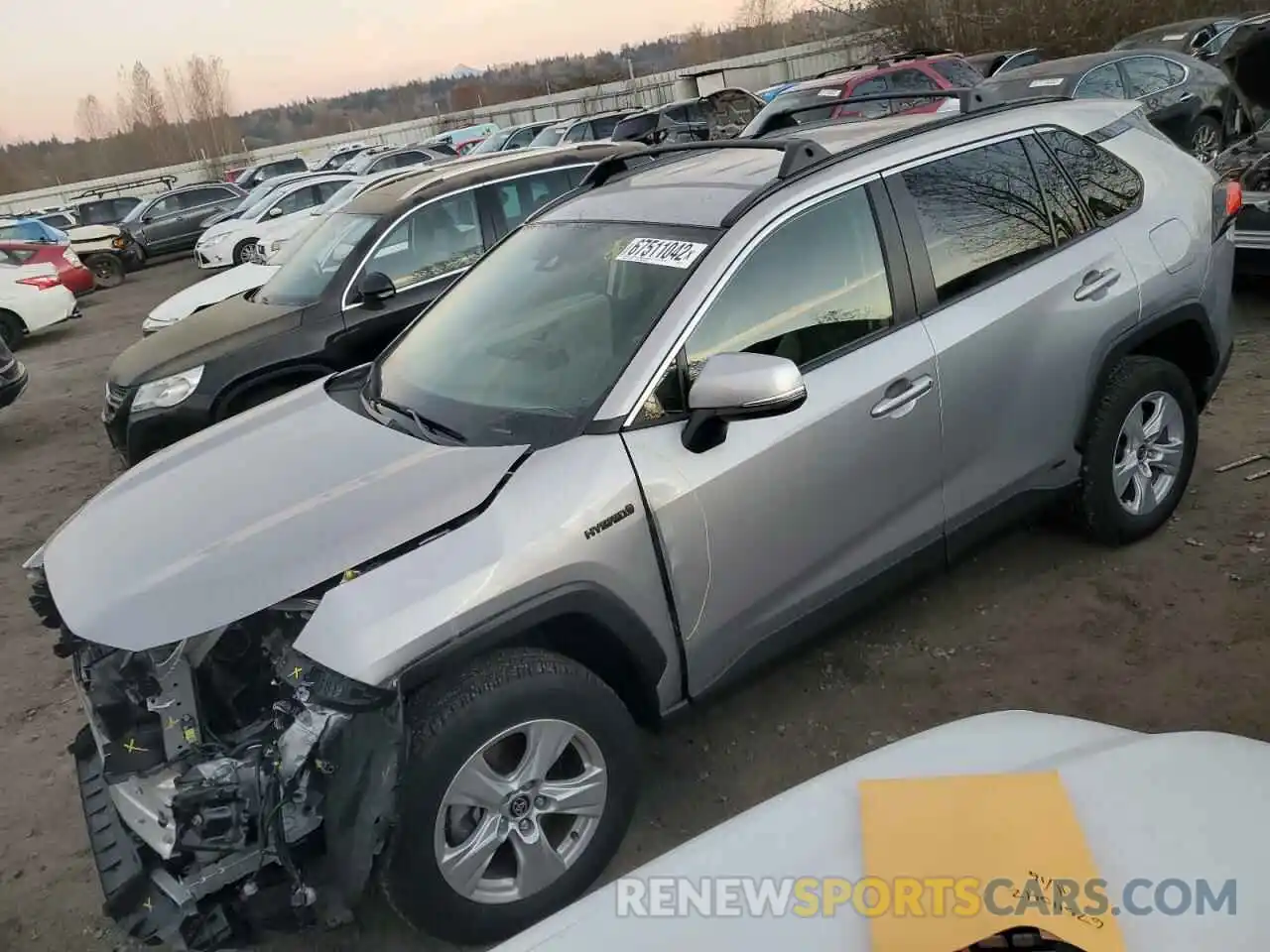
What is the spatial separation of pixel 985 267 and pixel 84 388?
398 inches

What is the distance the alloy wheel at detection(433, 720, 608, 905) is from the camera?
2.45 m

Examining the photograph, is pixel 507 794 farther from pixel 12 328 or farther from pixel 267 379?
pixel 12 328

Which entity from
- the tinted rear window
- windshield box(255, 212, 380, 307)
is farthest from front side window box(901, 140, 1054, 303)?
the tinted rear window

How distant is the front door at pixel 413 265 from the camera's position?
584cm

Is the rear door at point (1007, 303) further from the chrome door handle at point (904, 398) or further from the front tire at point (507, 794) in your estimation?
the front tire at point (507, 794)

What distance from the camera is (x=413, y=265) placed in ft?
20.0

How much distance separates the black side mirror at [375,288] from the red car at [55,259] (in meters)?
10.8

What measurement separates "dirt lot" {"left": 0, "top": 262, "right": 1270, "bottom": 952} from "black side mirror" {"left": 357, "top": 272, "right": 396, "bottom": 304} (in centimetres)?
258

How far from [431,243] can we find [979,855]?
5.45 m

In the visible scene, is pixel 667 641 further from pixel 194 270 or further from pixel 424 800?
pixel 194 270

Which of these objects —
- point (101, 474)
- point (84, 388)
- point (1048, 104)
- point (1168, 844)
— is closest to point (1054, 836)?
point (1168, 844)

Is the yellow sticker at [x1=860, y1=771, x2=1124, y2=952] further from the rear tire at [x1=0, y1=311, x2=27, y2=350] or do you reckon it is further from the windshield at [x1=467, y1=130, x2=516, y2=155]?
the windshield at [x1=467, y1=130, x2=516, y2=155]

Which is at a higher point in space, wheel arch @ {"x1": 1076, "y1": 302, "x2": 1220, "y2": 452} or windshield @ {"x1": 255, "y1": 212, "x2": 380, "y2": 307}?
windshield @ {"x1": 255, "y1": 212, "x2": 380, "y2": 307}

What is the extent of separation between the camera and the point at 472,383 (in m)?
3.11
